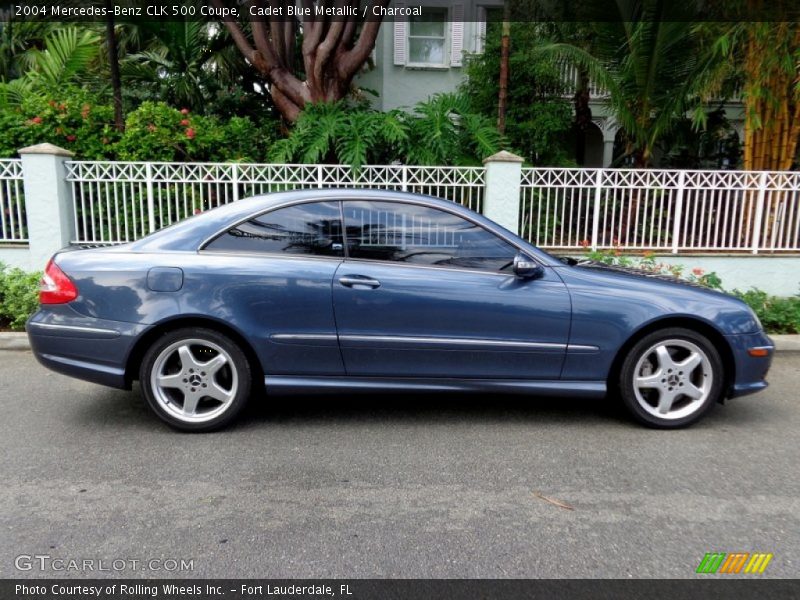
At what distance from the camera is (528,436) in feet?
14.0

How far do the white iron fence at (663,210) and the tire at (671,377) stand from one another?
14.9 ft

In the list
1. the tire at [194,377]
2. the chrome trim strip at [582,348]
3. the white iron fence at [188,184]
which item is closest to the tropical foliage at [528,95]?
the white iron fence at [188,184]

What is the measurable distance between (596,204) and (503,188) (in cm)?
131

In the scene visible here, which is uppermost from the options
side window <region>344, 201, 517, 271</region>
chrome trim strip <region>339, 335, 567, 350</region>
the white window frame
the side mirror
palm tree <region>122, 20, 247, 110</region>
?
the white window frame

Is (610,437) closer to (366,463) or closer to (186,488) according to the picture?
(366,463)

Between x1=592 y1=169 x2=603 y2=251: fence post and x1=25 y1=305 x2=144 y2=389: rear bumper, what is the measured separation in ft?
21.2

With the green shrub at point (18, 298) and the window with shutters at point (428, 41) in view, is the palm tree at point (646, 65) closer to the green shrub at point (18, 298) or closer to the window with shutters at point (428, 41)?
the window with shutters at point (428, 41)

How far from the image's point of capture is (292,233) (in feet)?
14.3

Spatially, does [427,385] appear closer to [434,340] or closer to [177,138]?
[434,340]

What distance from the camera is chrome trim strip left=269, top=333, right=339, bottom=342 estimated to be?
4172 millimetres

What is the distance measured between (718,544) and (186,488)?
8.55 feet

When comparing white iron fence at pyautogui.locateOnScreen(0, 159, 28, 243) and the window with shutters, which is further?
the window with shutters

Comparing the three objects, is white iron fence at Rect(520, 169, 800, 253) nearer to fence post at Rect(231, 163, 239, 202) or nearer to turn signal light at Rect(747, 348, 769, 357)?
fence post at Rect(231, 163, 239, 202)

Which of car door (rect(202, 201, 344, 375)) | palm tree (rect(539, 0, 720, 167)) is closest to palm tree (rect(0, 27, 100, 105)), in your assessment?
palm tree (rect(539, 0, 720, 167))
